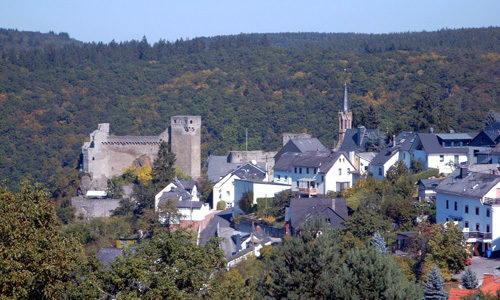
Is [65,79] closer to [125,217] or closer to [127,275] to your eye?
[125,217]

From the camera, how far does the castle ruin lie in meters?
58.2

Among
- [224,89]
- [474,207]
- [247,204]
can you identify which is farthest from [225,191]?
[224,89]

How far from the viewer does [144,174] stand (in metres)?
55.5

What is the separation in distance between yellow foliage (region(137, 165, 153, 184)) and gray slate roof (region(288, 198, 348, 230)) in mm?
20400

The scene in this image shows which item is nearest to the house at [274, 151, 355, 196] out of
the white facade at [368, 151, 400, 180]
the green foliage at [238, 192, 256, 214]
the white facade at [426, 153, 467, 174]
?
the white facade at [368, 151, 400, 180]

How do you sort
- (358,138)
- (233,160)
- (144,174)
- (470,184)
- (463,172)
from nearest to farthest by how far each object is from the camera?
(470,184) < (463,172) < (358,138) < (144,174) < (233,160)

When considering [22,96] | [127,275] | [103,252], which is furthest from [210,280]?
[22,96]

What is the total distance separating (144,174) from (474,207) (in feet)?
96.6

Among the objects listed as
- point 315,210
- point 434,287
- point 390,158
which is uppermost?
point 390,158

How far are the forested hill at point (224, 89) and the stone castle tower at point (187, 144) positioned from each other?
26.8ft

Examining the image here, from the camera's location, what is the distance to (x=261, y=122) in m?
84.1

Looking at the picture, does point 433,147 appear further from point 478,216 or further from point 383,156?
point 478,216

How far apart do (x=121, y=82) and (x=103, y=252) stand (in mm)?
79369

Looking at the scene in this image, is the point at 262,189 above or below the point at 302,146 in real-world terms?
below
